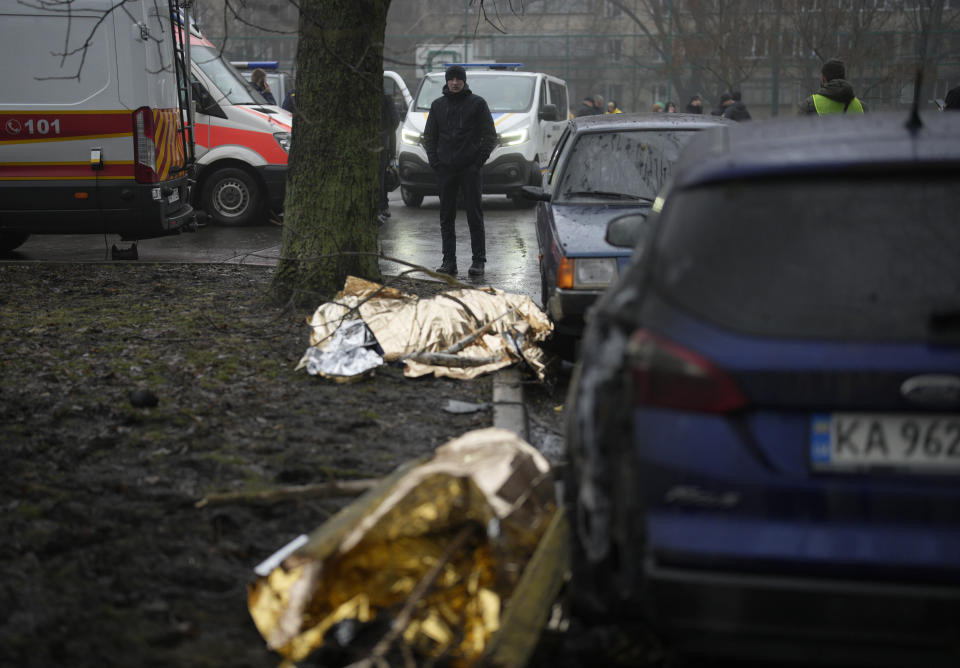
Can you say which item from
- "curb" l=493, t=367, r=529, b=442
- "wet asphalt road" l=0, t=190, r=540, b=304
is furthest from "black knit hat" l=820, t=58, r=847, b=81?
"curb" l=493, t=367, r=529, b=442

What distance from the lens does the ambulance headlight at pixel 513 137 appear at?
1709cm

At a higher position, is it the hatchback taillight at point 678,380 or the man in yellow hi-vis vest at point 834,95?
the man in yellow hi-vis vest at point 834,95

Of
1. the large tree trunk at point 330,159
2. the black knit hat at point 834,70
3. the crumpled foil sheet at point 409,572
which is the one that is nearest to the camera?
the crumpled foil sheet at point 409,572

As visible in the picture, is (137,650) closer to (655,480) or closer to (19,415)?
(655,480)

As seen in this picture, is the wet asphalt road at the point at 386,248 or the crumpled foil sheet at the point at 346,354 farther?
the wet asphalt road at the point at 386,248

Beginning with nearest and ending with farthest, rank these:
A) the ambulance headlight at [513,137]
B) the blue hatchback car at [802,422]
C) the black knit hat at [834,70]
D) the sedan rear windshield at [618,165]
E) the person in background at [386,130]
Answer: the blue hatchback car at [802,422] < the sedan rear windshield at [618,165] < the black knit hat at [834,70] < the person in background at [386,130] < the ambulance headlight at [513,137]

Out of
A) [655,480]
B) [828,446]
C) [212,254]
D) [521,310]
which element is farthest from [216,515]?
[212,254]

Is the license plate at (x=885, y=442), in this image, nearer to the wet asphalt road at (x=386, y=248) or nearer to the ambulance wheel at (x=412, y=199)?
the wet asphalt road at (x=386, y=248)

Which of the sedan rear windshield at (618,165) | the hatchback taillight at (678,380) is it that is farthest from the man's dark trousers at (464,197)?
the hatchback taillight at (678,380)

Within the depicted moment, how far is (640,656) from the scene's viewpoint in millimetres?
3119

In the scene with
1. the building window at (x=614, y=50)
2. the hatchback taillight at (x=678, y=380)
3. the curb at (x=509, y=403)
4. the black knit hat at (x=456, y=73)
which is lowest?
the curb at (x=509, y=403)

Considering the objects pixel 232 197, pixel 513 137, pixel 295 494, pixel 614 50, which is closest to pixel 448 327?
pixel 295 494

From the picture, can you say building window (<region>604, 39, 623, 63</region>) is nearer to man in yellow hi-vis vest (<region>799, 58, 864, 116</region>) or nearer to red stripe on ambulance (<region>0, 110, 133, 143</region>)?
man in yellow hi-vis vest (<region>799, 58, 864, 116</region>)

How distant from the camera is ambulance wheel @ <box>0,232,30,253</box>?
38.4 feet
